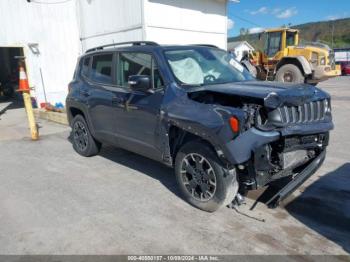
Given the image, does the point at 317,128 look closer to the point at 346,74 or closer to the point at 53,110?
the point at 53,110

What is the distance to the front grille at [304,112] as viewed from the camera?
3457 mm

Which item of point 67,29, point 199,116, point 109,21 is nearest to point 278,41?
point 109,21

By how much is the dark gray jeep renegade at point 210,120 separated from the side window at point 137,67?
1cm

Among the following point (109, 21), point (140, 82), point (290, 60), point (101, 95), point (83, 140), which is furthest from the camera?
point (290, 60)

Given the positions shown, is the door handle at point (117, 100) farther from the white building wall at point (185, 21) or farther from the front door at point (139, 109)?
the white building wall at point (185, 21)

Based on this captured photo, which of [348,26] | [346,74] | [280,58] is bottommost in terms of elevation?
[346,74]

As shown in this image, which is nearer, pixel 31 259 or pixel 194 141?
pixel 31 259

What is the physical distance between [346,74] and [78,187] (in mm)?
32192

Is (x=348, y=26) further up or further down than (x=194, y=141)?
further up

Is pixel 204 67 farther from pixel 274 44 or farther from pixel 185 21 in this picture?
pixel 274 44

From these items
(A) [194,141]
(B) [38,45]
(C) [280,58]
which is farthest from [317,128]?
(C) [280,58]

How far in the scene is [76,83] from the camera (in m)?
6.13

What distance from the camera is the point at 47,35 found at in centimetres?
1244

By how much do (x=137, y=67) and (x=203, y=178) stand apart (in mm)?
1904
